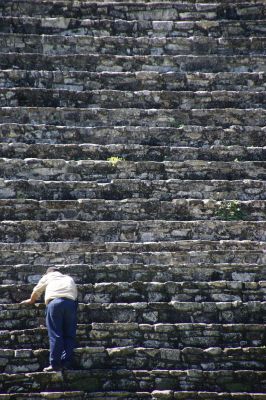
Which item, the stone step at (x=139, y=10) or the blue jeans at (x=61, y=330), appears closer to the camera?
the blue jeans at (x=61, y=330)

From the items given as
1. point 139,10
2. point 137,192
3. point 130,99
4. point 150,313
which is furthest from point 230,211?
point 139,10

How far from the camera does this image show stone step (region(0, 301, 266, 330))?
10.1m

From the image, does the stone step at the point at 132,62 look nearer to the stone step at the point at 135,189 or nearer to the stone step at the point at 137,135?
the stone step at the point at 137,135

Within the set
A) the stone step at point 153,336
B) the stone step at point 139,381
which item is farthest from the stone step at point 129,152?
the stone step at point 139,381

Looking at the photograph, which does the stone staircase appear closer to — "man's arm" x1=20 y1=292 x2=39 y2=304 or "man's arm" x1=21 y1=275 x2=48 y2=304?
"man's arm" x1=20 y1=292 x2=39 y2=304

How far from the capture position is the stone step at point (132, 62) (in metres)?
14.9

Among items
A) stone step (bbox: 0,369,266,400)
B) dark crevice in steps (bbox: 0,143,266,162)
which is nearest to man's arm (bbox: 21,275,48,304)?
stone step (bbox: 0,369,266,400)

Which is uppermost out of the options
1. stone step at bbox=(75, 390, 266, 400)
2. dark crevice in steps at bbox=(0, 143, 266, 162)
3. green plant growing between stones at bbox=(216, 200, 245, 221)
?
dark crevice in steps at bbox=(0, 143, 266, 162)

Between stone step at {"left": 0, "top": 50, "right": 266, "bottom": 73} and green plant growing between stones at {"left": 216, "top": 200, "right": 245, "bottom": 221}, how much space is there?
3.85 meters

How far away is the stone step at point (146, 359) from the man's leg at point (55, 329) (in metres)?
0.34

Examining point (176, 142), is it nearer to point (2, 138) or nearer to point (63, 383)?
point (2, 138)

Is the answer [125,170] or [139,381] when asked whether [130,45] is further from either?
Result: [139,381]

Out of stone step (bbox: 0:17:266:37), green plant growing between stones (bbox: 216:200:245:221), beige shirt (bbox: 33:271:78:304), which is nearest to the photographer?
beige shirt (bbox: 33:271:78:304)

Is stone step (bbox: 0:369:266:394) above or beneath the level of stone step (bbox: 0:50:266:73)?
beneath
